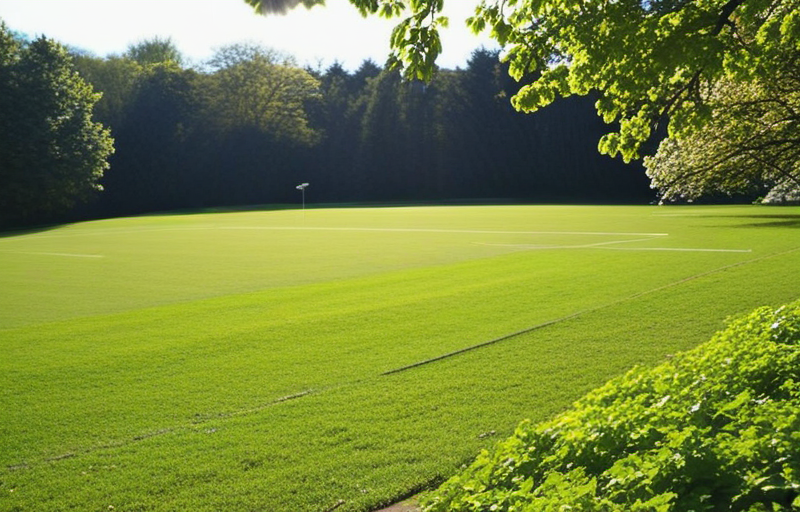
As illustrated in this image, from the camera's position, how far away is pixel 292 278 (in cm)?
1622

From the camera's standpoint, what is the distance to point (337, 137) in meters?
76.3

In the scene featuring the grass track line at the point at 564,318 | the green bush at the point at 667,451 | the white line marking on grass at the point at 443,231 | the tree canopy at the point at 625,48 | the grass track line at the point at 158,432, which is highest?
the tree canopy at the point at 625,48

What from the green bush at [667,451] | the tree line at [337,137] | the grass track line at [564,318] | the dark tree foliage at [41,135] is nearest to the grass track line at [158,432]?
the grass track line at [564,318]

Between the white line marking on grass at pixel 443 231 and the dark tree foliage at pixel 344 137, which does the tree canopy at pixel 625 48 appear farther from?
the dark tree foliage at pixel 344 137

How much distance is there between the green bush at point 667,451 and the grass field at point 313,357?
1.16 metres

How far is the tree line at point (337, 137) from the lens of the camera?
2650 inches

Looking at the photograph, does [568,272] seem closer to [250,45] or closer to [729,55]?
[729,55]

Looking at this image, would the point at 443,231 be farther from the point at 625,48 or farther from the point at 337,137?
the point at 337,137

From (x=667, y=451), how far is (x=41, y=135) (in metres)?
49.6

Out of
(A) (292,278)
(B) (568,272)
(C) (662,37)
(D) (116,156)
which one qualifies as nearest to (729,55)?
(C) (662,37)

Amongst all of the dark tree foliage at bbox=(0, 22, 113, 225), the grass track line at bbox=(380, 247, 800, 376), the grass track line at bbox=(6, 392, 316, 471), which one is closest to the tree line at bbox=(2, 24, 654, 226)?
the dark tree foliage at bbox=(0, 22, 113, 225)

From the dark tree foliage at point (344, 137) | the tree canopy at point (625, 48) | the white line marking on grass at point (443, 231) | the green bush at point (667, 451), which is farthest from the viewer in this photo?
the dark tree foliage at point (344, 137)

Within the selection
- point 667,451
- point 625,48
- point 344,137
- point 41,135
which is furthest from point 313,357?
point 344,137

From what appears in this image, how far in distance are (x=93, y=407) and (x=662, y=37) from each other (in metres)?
8.02
